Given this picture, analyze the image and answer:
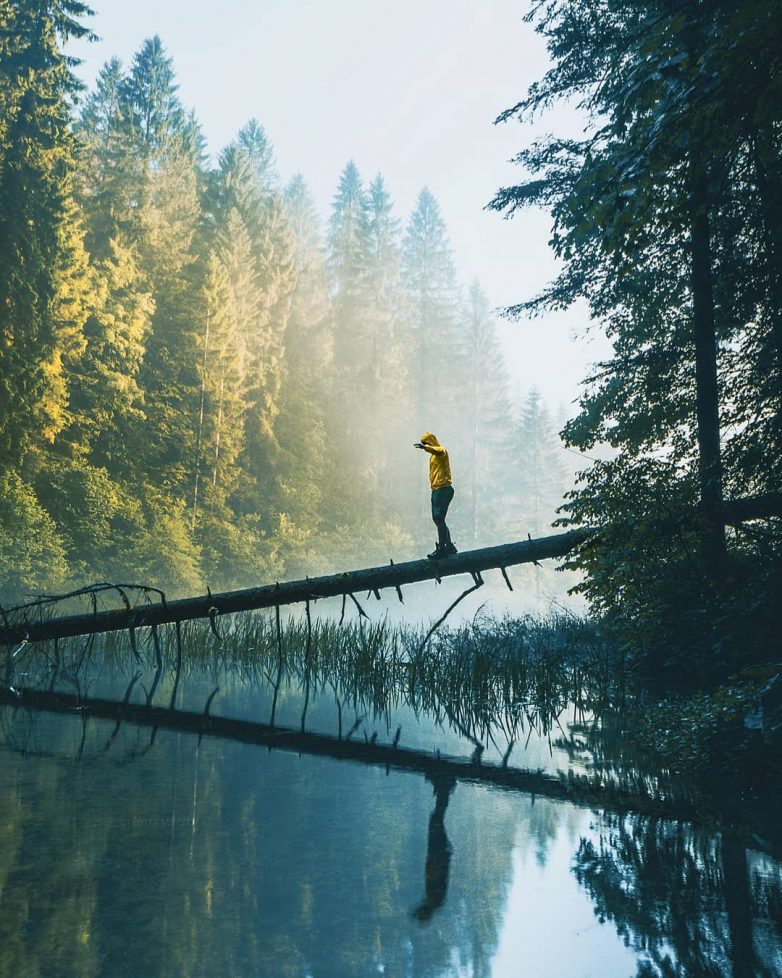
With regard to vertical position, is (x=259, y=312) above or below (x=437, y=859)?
above

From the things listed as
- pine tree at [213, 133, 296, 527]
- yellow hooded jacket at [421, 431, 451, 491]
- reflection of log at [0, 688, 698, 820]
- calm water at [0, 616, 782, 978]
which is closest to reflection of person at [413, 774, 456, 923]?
calm water at [0, 616, 782, 978]

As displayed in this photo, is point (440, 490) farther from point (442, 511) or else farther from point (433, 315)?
point (433, 315)

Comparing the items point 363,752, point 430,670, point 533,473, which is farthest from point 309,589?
point 533,473

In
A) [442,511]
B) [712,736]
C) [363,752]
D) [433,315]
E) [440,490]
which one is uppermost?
[433,315]

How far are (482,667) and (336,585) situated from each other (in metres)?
2.76

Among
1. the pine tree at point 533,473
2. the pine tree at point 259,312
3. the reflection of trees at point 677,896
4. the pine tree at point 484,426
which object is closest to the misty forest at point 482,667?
the reflection of trees at point 677,896

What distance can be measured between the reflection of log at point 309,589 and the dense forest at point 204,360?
41.3ft

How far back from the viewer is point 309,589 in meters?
12.0

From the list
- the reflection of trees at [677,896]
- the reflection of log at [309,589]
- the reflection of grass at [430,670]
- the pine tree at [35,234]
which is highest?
the pine tree at [35,234]

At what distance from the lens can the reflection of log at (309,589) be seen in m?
10.9

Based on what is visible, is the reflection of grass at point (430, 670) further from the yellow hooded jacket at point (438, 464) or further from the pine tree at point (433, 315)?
the pine tree at point (433, 315)

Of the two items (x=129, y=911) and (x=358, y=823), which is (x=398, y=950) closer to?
(x=129, y=911)

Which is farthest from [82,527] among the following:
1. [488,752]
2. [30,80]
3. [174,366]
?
[488,752]

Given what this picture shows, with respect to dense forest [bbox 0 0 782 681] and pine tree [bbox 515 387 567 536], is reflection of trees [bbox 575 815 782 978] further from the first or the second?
pine tree [bbox 515 387 567 536]
